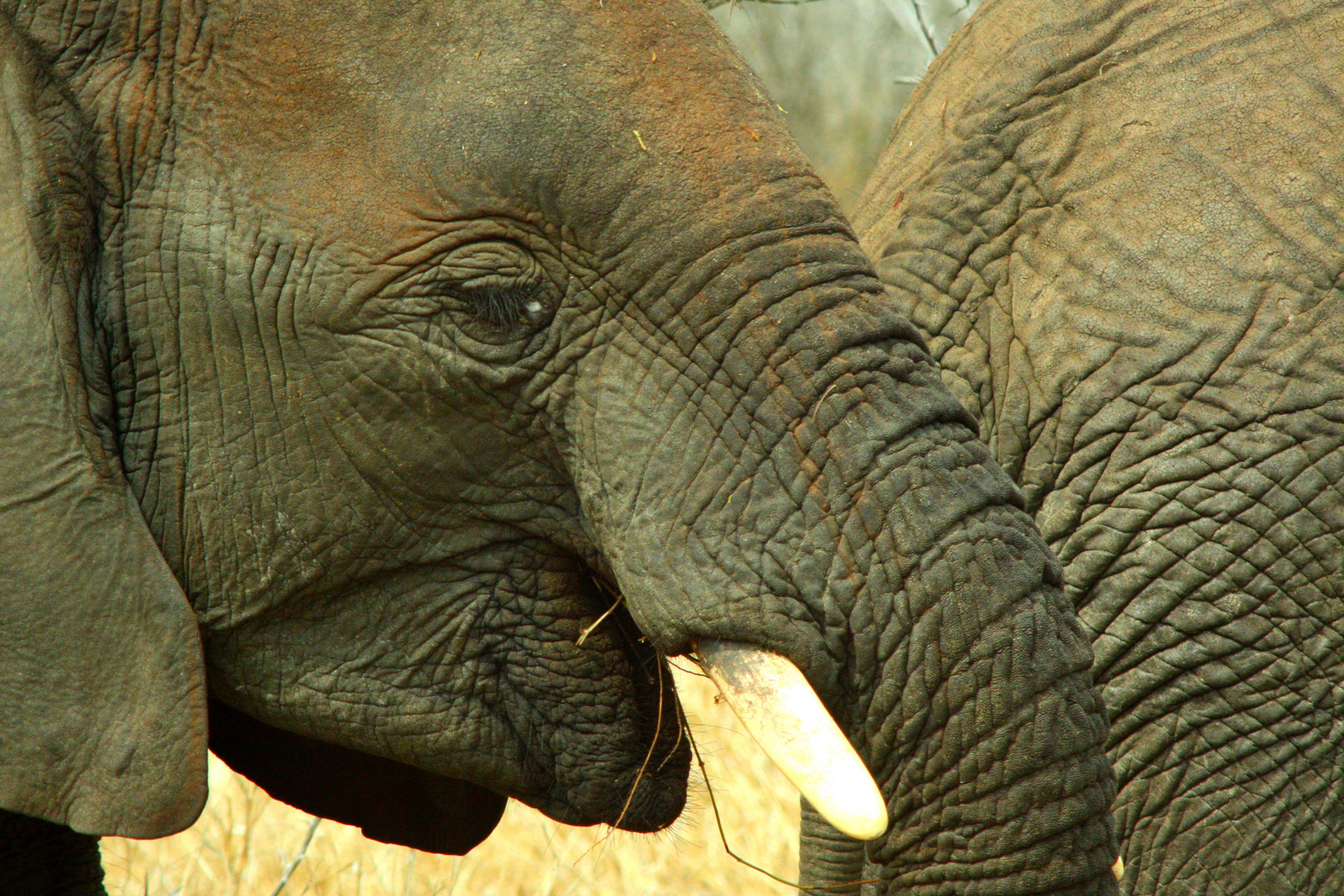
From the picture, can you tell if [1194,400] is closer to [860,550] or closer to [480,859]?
[860,550]

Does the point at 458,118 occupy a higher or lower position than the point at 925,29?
higher

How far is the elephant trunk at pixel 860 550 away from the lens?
169 cm

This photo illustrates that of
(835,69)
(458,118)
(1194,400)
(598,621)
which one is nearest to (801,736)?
(598,621)

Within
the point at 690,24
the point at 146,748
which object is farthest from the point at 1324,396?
the point at 146,748

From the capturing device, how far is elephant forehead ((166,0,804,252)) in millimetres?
1762

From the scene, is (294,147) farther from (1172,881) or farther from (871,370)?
(1172,881)

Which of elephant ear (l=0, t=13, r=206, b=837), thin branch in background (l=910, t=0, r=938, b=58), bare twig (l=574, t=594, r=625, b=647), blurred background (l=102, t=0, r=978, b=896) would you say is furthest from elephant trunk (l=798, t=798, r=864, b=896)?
thin branch in background (l=910, t=0, r=938, b=58)

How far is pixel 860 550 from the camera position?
1703 millimetres

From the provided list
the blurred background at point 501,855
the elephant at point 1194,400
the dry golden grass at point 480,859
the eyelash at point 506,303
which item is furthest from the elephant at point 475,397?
the dry golden grass at point 480,859

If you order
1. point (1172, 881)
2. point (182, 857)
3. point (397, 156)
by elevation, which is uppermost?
point (397, 156)

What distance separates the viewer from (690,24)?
1.87m

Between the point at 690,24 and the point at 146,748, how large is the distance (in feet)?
3.32

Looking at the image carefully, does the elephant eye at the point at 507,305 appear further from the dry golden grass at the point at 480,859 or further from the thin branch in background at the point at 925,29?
the thin branch in background at the point at 925,29

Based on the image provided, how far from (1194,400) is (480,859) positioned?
6.85 ft
